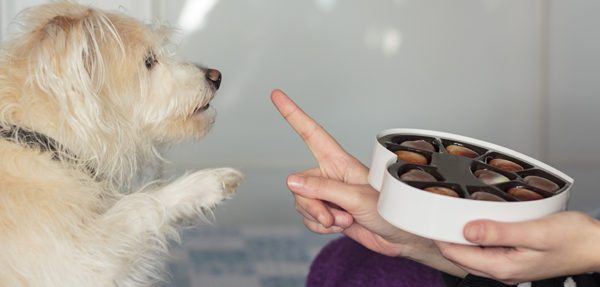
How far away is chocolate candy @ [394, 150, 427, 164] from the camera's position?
89cm

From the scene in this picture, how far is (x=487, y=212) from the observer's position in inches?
28.1

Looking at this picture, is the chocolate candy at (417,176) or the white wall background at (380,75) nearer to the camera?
the chocolate candy at (417,176)

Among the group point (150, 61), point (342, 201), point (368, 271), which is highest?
point (150, 61)

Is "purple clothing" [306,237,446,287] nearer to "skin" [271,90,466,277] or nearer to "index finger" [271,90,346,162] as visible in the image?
"skin" [271,90,466,277]

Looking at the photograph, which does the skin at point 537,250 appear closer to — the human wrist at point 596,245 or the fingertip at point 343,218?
the human wrist at point 596,245

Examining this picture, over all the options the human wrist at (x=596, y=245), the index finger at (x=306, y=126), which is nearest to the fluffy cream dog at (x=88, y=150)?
the index finger at (x=306, y=126)

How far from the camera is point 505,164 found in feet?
3.09

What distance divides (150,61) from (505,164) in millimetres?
763

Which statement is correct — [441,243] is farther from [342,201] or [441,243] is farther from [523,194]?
[342,201]

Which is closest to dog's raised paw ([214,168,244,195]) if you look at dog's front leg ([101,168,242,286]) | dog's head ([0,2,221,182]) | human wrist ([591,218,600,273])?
dog's front leg ([101,168,242,286])

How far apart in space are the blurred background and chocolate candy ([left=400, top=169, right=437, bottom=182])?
2121mm

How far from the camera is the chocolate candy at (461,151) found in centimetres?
96

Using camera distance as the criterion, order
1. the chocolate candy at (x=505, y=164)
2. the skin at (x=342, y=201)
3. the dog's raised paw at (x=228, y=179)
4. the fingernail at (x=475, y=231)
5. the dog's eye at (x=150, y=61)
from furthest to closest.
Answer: the dog's eye at (x=150, y=61)
the dog's raised paw at (x=228, y=179)
the skin at (x=342, y=201)
the chocolate candy at (x=505, y=164)
the fingernail at (x=475, y=231)

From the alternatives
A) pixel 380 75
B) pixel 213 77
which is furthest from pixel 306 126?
pixel 380 75
